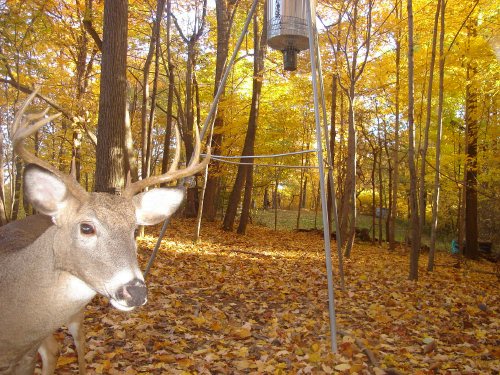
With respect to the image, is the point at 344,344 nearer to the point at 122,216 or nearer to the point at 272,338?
the point at 272,338

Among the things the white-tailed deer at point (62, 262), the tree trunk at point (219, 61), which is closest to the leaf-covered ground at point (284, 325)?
the white-tailed deer at point (62, 262)

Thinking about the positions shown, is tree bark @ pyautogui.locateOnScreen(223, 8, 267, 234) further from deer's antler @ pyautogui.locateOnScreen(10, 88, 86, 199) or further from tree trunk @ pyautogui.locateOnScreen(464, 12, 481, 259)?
deer's antler @ pyautogui.locateOnScreen(10, 88, 86, 199)

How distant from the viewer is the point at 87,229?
7.31 ft

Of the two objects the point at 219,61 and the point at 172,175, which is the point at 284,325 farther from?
the point at 219,61

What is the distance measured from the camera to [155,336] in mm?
4594

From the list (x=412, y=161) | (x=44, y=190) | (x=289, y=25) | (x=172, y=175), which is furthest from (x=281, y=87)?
(x=44, y=190)

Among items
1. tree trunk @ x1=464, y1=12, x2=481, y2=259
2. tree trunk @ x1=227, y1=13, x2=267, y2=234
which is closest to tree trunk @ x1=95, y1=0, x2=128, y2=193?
tree trunk @ x1=227, y1=13, x2=267, y2=234

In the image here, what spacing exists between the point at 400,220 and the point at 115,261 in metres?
27.2

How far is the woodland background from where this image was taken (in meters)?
8.48

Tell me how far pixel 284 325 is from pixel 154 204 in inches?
130

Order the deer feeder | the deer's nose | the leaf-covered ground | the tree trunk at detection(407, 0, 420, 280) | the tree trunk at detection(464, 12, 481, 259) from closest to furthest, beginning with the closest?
the deer's nose, the leaf-covered ground, the deer feeder, the tree trunk at detection(407, 0, 420, 280), the tree trunk at detection(464, 12, 481, 259)

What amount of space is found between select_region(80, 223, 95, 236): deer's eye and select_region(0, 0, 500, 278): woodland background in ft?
13.5

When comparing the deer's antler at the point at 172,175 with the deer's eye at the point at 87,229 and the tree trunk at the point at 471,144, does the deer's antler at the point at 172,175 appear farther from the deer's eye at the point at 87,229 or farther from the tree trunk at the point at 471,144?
the tree trunk at the point at 471,144

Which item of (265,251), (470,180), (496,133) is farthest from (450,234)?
(265,251)
